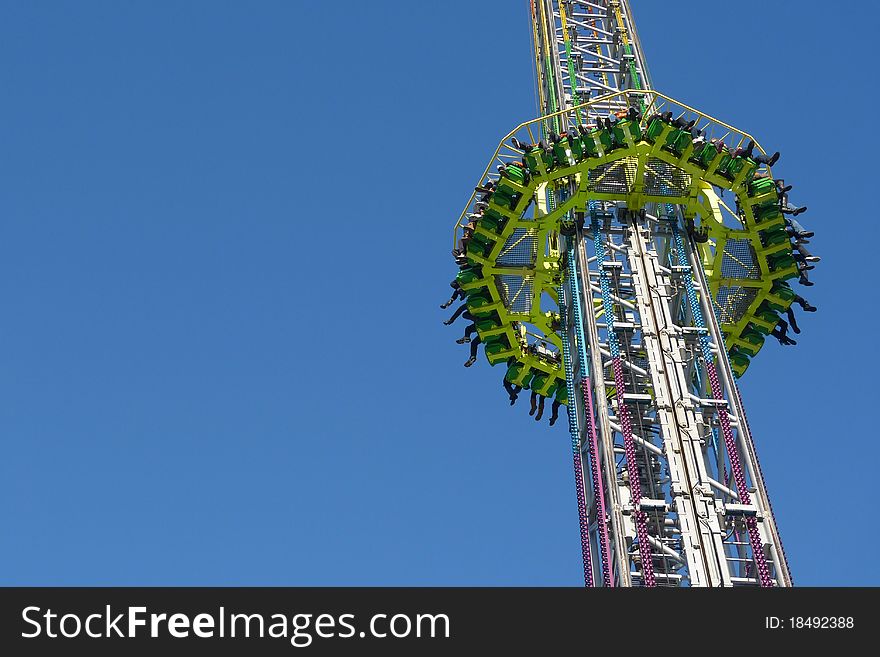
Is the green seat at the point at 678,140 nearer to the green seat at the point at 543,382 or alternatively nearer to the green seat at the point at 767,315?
the green seat at the point at 767,315

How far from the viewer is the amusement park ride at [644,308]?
45.8 m

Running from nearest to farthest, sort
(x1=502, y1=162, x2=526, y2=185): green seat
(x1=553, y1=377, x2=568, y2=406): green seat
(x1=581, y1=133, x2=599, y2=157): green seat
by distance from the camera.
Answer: (x1=581, y1=133, x2=599, y2=157): green seat, (x1=502, y1=162, x2=526, y2=185): green seat, (x1=553, y1=377, x2=568, y2=406): green seat

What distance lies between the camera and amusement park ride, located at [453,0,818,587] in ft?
150

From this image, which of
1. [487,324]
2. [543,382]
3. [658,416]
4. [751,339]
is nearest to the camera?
[658,416]

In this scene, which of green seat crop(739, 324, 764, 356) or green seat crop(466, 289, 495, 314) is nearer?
green seat crop(466, 289, 495, 314)

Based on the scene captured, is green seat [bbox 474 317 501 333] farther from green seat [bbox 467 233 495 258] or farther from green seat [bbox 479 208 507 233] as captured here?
green seat [bbox 479 208 507 233]

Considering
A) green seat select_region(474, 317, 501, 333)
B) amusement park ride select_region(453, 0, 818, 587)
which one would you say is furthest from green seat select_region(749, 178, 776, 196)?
green seat select_region(474, 317, 501, 333)

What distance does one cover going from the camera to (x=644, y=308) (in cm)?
5238

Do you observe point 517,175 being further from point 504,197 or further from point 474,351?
point 474,351

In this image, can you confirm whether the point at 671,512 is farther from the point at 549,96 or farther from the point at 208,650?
the point at 549,96

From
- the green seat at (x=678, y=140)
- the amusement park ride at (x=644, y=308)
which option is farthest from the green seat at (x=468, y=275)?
the green seat at (x=678, y=140)

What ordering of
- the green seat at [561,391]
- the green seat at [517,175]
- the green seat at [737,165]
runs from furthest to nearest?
the green seat at [561,391] < the green seat at [517,175] < the green seat at [737,165]

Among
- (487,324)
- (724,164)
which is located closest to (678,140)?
(724,164)

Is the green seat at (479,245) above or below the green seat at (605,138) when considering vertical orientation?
below
